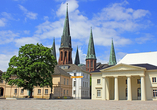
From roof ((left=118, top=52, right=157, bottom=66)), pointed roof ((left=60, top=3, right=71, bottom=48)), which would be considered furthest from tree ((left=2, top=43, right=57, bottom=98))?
pointed roof ((left=60, top=3, right=71, bottom=48))

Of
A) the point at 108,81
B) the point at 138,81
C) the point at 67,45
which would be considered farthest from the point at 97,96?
the point at 67,45

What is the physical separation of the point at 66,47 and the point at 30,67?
247 feet

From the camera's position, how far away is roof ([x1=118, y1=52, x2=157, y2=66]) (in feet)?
180

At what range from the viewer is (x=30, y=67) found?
137 ft

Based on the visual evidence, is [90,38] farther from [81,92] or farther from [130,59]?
[130,59]

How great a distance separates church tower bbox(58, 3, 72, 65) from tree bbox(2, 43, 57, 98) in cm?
6971

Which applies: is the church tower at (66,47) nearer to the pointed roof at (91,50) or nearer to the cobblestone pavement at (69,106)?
the pointed roof at (91,50)

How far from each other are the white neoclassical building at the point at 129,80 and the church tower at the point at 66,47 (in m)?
62.8

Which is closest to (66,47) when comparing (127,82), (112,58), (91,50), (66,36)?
(66,36)

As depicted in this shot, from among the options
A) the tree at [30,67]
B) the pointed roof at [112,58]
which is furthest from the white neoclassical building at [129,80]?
the pointed roof at [112,58]

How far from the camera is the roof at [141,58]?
5484 cm

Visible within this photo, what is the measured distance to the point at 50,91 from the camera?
55.5m

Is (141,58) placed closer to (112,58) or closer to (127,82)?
(127,82)

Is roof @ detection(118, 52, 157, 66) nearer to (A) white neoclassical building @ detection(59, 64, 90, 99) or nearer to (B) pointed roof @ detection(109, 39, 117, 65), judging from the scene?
(A) white neoclassical building @ detection(59, 64, 90, 99)
